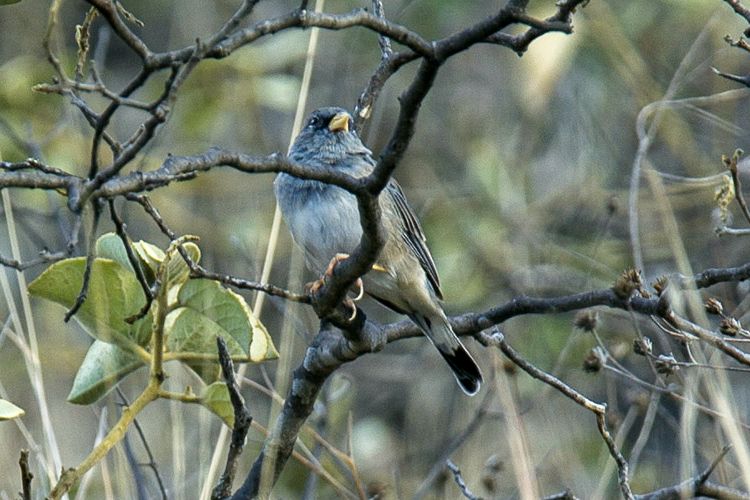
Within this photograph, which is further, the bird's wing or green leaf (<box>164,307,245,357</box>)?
the bird's wing

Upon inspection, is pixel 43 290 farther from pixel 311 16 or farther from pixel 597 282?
pixel 597 282

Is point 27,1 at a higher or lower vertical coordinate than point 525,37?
higher

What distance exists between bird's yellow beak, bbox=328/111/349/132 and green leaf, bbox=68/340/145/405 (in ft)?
6.07

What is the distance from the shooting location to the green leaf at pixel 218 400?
10.5 feet

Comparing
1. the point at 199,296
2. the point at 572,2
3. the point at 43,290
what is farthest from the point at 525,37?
the point at 43,290

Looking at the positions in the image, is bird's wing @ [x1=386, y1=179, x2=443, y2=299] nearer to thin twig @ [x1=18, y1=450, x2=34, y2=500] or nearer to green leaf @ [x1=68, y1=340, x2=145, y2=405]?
green leaf @ [x1=68, y1=340, x2=145, y2=405]

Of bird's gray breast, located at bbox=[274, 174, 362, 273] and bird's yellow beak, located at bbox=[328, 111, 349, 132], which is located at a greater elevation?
bird's yellow beak, located at bbox=[328, 111, 349, 132]

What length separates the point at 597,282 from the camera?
6723mm

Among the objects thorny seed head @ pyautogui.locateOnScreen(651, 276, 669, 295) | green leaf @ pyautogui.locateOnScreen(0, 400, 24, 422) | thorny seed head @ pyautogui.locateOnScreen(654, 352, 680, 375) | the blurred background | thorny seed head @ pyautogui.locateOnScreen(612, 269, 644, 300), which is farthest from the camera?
the blurred background

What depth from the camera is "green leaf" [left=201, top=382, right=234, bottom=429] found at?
320 cm

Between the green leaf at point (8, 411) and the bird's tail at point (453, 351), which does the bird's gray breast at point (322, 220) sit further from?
the green leaf at point (8, 411)

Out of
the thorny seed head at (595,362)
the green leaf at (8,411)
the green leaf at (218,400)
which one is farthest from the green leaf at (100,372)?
the thorny seed head at (595,362)

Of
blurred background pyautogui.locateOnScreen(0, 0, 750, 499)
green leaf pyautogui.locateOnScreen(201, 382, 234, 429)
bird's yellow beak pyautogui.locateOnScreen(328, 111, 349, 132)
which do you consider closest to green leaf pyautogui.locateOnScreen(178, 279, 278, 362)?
green leaf pyautogui.locateOnScreen(201, 382, 234, 429)

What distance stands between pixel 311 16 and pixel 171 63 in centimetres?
30
